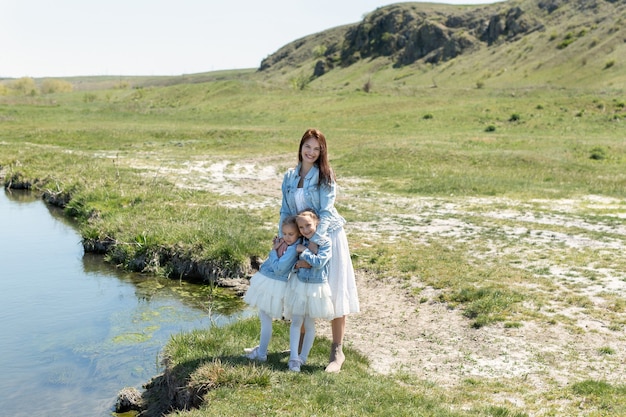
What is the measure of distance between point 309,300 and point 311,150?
179 cm

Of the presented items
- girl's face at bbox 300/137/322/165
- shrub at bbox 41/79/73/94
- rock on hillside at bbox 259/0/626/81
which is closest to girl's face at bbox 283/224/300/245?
girl's face at bbox 300/137/322/165

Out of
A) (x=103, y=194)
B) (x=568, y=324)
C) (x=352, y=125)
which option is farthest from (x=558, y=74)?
(x=568, y=324)

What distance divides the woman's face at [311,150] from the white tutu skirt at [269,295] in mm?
1523

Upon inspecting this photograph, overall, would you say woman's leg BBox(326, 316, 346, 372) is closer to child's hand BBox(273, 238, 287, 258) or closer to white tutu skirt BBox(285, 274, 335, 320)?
white tutu skirt BBox(285, 274, 335, 320)

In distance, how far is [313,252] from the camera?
7.92 metres

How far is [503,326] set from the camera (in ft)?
35.9

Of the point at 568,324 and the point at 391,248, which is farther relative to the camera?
the point at 391,248

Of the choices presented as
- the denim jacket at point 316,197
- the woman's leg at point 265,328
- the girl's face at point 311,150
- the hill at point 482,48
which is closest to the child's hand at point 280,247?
the denim jacket at point 316,197

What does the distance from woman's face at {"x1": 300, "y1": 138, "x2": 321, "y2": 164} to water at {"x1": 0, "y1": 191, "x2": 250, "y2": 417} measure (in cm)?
420

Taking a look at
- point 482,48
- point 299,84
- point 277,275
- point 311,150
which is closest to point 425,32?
point 482,48

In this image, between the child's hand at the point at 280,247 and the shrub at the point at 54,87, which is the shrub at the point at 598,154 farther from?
the shrub at the point at 54,87

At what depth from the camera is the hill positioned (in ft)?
282

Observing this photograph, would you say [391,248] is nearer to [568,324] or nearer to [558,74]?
[568,324]

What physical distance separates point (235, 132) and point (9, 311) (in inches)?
1320
